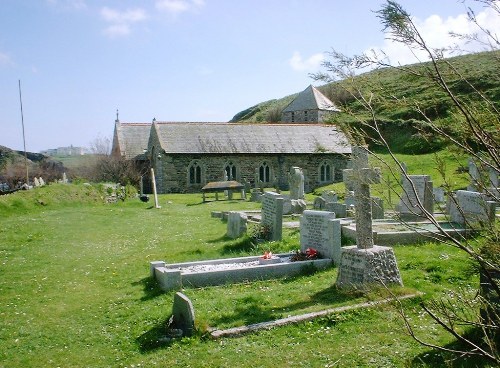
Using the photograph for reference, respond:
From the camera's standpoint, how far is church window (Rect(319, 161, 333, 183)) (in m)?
40.9

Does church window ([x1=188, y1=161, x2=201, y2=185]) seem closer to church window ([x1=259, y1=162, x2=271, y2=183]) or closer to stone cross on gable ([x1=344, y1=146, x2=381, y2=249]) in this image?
church window ([x1=259, y1=162, x2=271, y2=183])

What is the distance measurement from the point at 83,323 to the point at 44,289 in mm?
2723

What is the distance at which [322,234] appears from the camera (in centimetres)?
1180

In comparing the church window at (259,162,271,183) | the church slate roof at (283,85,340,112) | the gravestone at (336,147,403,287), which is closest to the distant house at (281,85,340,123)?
the church slate roof at (283,85,340,112)

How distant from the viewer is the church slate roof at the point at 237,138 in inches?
1505

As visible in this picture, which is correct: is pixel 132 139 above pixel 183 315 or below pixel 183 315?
above

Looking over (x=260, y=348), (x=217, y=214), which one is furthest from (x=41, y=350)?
(x=217, y=214)

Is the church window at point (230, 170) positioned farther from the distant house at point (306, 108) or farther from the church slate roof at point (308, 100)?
the church slate roof at point (308, 100)

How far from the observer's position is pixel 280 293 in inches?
383

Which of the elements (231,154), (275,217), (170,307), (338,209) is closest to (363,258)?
(170,307)

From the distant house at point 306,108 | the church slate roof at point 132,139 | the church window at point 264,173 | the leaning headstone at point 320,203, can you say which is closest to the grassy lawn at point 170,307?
the leaning headstone at point 320,203

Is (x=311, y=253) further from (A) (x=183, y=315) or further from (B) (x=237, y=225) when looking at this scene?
(A) (x=183, y=315)

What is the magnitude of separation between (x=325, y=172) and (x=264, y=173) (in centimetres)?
508

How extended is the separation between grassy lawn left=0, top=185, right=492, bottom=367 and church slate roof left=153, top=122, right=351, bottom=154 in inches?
863
